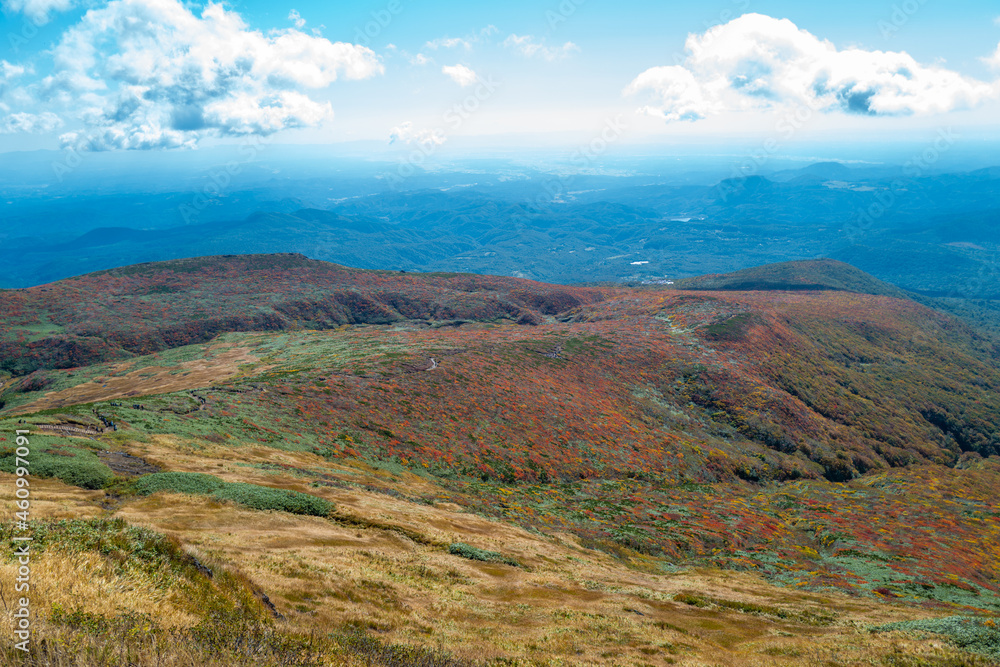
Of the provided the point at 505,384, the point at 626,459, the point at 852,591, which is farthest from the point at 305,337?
the point at 852,591

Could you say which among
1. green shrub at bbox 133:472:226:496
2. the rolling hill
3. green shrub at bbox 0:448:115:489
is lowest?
the rolling hill

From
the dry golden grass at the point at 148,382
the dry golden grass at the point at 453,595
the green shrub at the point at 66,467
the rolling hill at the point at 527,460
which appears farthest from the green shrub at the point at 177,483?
the dry golden grass at the point at 148,382

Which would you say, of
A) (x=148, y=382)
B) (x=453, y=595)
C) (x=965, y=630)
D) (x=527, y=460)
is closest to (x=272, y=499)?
(x=453, y=595)

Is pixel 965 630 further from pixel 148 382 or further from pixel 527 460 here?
pixel 148 382

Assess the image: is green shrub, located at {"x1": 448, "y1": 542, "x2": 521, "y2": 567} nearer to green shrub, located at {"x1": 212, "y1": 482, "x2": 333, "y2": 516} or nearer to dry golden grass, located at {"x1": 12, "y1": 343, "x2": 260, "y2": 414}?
green shrub, located at {"x1": 212, "y1": 482, "x2": 333, "y2": 516}

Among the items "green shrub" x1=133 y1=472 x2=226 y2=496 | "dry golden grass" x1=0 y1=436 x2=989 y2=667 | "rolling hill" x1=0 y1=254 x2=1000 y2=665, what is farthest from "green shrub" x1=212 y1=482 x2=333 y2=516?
"dry golden grass" x1=0 y1=436 x2=989 y2=667

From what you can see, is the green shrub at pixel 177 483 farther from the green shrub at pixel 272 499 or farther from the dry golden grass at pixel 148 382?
the dry golden grass at pixel 148 382

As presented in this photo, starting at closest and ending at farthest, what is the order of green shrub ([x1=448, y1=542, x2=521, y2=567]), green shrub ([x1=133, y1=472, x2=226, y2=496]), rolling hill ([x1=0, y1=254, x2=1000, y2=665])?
rolling hill ([x1=0, y1=254, x2=1000, y2=665]) → green shrub ([x1=133, y1=472, x2=226, y2=496]) → green shrub ([x1=448, y1=542, x2=521, y2=567])
